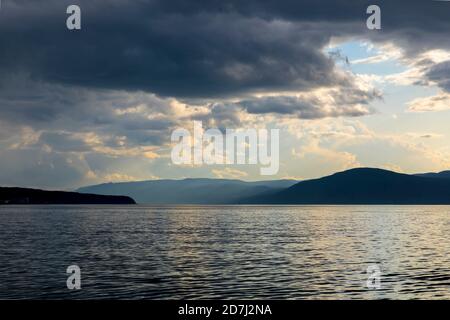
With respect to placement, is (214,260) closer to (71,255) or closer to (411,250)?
(71,255)

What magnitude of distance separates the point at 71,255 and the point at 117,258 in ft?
27.2

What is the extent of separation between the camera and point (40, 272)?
171ft

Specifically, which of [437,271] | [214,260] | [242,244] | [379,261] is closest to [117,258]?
[214,260]

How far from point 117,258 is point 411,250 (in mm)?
43081

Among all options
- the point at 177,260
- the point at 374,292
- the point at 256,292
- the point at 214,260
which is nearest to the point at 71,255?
the point at 177,260

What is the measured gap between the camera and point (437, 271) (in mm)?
54062

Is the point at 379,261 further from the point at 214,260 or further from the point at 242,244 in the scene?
the point at 242,244
